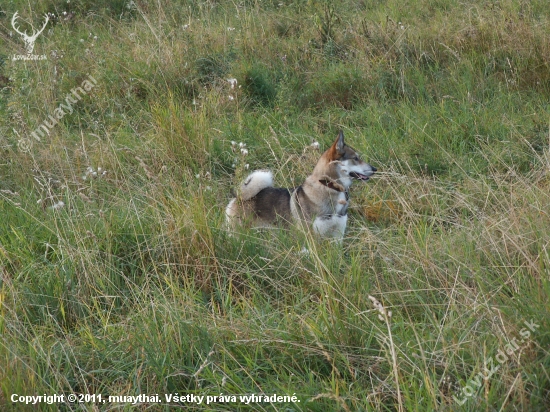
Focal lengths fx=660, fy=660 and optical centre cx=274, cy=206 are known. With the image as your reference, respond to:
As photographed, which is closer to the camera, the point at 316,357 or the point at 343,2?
the point at 316,357

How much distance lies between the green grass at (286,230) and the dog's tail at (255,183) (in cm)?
22

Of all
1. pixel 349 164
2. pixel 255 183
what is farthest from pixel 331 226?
pixel 255 183

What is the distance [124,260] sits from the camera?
368 cm

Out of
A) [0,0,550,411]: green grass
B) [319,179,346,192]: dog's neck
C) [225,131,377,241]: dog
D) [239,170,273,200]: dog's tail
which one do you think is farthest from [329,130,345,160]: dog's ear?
[239,170,273,200]: dog's tail

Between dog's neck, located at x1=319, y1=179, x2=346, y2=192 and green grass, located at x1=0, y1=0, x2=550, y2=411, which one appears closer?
green grass, located at x1=0, y1=0, x2=550, y2=411

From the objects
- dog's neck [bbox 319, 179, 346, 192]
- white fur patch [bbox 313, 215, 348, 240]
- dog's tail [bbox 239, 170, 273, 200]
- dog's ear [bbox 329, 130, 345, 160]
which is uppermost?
dog's ear [bbox 329, 130, 345, 160]

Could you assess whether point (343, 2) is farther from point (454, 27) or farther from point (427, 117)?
point (427, 117)

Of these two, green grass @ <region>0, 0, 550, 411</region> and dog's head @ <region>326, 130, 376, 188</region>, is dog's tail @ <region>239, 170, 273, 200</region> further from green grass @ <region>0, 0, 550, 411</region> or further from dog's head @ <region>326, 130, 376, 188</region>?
dog's head @ <region>326, 130, 376, 188</region>

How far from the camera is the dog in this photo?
4594 millimetres

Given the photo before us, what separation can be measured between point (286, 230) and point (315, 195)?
0.70 meters

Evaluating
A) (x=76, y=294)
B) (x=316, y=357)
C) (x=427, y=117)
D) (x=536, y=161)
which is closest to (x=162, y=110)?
(x=427, y=117)

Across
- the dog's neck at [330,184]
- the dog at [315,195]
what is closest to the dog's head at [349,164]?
the dog at [315,195]

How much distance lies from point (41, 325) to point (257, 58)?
4.62m

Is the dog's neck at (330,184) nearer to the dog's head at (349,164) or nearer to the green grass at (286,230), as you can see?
the dog's head at (349,164)
